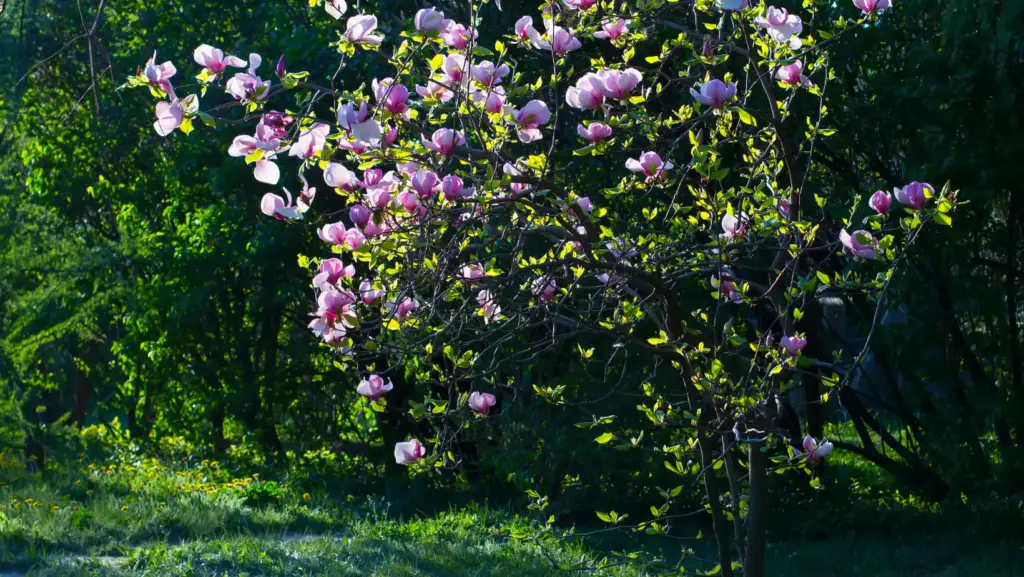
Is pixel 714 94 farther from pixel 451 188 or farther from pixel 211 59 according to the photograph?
pixel 211 59

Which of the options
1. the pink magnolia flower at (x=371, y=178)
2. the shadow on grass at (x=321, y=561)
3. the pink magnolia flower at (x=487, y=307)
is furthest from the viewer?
the shadow on grass at (x=321, y=561)

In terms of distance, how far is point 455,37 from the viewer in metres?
2.75

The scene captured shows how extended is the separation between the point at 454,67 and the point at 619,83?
42cm

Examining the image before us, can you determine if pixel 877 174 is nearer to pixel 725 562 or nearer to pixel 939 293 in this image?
pixel 939 293

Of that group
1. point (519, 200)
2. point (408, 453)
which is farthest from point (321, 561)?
point (519, 200)

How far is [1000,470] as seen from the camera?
20.2 feet

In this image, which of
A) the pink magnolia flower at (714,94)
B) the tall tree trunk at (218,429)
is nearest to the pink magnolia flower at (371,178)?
the pink magnolia flower at (714,94)

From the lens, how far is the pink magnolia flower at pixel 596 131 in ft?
9.03

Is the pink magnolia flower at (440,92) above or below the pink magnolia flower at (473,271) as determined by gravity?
above

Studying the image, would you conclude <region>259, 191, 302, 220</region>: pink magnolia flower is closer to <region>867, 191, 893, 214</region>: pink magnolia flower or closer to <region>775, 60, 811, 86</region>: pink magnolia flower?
<region>775, 60, 811, 86</region>: pink magnolia flower

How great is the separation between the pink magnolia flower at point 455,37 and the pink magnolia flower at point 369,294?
70 centimetres

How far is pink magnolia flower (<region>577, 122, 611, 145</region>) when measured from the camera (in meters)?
2.75

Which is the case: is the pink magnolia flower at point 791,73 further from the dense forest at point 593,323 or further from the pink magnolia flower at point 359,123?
the pink magnolia flower at point 359,123

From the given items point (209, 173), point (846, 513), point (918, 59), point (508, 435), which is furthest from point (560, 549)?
point (209, 173)
